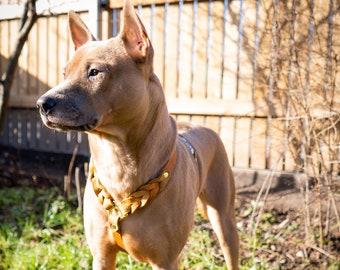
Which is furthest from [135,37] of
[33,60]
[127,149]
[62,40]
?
[33,60]

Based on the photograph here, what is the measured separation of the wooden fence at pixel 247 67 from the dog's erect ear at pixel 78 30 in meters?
1.63

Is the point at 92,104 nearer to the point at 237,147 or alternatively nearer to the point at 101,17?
the point at 237,147

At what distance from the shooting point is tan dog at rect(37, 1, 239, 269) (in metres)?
1.92

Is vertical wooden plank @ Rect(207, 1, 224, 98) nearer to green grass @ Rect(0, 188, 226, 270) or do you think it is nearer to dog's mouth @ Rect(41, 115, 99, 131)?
green grass @ Rect(0, 188, 226, 270)

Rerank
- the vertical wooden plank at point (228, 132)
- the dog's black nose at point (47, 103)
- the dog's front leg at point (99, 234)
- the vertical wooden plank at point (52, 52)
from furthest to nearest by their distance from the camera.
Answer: the vertical wooden plank at point (52, 52) < the vertical wooden plank at point (228, 132) < the dog's front leg at point (99, 234) < the dog's black nose at point (47, 103)

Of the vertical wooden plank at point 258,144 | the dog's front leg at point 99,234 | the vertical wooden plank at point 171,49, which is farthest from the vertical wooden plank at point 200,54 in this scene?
the dog's front leg at point 99,234

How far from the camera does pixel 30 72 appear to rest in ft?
19.5

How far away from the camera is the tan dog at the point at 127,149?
1.92 metres

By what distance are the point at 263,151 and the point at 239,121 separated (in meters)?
0.43

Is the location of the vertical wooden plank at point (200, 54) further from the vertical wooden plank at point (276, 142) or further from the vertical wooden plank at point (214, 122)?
the vertical wooden plank at point (276, 142)

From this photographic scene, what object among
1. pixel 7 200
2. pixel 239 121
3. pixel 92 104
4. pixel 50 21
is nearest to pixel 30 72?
pixel 50 21

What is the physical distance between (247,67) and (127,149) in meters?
2.74

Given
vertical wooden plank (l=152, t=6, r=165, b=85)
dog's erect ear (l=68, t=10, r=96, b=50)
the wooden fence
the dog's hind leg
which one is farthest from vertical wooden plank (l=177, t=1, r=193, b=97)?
dog's erect ear (l=68, t=10, r=96, b=50)

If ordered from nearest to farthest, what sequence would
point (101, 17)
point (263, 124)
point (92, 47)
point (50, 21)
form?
point (92, 47), point (263, 124), point (101, 17), point (50, 21)
